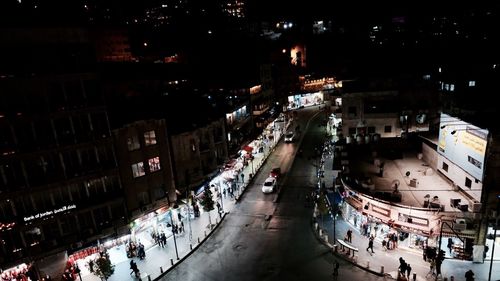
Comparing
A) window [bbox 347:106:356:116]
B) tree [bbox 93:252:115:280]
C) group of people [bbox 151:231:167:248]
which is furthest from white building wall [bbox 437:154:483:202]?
tree [bbox 93:252:115:280]

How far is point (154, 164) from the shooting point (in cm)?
3644

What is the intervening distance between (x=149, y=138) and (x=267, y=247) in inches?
658

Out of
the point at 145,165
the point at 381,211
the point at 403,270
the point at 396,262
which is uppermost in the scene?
the point at 145,165

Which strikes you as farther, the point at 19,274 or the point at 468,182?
the point at 19,274

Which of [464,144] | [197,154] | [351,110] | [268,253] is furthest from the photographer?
[351,110]

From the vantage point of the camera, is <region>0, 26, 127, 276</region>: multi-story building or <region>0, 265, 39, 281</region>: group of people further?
<region>0, 265, 39, 281</region>: group of people

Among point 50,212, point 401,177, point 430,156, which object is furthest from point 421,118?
point 50,212

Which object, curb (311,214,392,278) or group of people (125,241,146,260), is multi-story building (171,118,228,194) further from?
curb (311,214,392,278)

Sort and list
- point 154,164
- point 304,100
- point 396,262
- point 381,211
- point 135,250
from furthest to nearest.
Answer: point 304,100 < point 154,164 < point 135,250 < point 381,211 < point 396,262

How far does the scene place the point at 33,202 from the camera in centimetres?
2919

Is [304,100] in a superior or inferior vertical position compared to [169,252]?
superior

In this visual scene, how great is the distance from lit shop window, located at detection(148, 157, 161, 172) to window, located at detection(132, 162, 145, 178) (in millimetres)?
881

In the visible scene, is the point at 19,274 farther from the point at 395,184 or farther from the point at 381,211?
the point at 395,184

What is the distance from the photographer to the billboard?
86.9 feet
